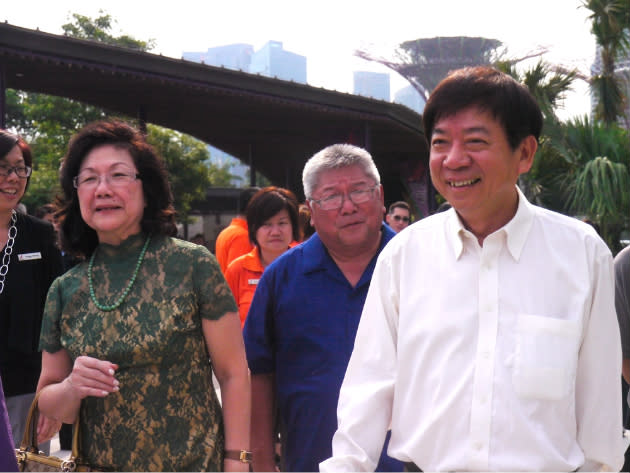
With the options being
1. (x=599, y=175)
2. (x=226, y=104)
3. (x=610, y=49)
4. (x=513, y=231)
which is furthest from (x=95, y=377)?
(x=226, y=104)

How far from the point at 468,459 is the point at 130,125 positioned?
1.62 metres

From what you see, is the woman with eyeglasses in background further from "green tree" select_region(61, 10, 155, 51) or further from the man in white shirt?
"green tree" select_region(61, 10, 155, 51)

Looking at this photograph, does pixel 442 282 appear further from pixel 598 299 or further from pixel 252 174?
pixel 252 174

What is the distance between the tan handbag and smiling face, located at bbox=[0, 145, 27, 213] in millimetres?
1324

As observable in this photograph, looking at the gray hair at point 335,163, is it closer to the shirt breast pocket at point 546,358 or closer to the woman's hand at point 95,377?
the woman's hand at point 95,377

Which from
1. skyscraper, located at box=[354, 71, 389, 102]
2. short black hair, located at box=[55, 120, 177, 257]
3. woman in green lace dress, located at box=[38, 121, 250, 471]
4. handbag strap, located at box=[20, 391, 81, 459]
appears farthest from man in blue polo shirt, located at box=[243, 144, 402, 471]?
skyscraper, located at box=[354, 71, 389, 102]

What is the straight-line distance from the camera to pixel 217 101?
17562 mm

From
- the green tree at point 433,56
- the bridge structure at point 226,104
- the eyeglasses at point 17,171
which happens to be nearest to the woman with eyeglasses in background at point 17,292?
the eyeglasses at point 17,171

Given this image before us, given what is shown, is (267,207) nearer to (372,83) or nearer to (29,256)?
(29,256)

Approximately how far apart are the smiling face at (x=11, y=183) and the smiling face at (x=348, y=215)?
1476 mm

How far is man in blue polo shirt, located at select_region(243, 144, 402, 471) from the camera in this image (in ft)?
8.95

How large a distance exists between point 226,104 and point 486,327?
16929mm

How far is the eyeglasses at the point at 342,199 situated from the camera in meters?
2.80

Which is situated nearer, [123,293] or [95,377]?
[95,377]
